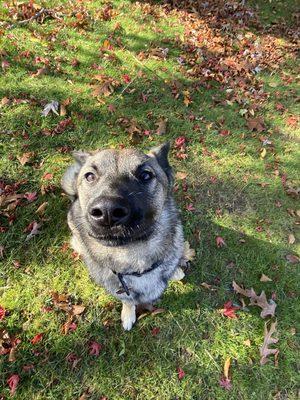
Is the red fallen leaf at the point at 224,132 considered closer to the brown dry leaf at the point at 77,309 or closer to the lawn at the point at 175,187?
the lawn at the point at 175,187

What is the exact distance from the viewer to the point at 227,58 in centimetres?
732

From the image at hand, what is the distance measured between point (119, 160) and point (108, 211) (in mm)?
861

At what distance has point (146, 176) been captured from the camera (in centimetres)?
338

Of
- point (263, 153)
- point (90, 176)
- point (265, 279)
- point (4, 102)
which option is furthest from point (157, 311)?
point (4, 102)

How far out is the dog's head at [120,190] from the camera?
9.02ft

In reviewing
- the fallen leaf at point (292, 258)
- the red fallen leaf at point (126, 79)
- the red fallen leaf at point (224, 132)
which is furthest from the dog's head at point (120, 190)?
the red fallen leaf at point (126, 79)

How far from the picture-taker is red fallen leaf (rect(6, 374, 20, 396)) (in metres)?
3.81

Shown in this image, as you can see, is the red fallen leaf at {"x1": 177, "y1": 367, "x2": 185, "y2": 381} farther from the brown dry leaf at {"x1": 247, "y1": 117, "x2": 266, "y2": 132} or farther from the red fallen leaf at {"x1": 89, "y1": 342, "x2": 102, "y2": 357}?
the brown dry leaf at {"x1": 247, "y1": 117, "x2": 266, "y2": 132}

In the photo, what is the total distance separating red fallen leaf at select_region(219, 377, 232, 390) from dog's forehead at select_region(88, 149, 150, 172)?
290 cm

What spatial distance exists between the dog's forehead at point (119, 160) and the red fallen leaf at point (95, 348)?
2.29 metres

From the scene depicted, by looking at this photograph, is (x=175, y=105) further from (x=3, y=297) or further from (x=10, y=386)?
(x=10, y=386)

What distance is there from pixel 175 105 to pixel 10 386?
5185 millimetres

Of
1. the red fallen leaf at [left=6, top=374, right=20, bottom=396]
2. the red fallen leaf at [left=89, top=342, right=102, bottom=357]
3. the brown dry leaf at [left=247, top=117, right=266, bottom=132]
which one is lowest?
the red fallen leaf at [left=6, top=374, right=20, bottom=396]

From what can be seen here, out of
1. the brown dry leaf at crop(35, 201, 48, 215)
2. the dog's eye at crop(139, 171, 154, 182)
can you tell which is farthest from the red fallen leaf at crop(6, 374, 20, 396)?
the dog's eye at crop(139, 171, 154, 182)
